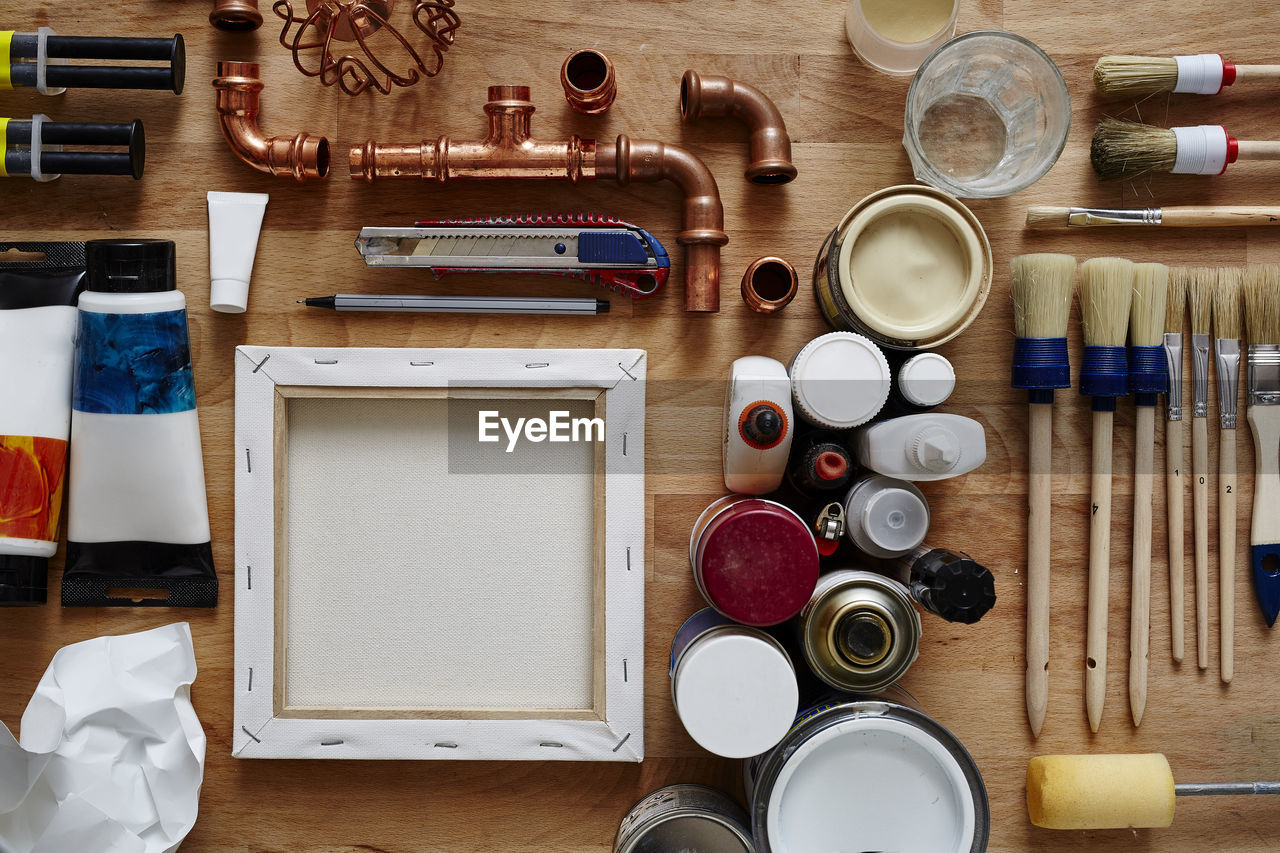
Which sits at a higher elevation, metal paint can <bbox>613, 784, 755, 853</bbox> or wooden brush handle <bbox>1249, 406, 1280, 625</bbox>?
wooden brush handle <bbox>1249, 406, 1280, 625</bbox>

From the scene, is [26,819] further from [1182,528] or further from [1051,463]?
[1182,528]

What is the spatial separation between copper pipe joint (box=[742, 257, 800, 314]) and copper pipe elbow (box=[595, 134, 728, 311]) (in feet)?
0.11

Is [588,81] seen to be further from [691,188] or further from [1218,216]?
[1218,216]

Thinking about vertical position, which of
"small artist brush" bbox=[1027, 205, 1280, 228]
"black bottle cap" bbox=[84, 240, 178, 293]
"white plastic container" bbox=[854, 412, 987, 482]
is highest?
"small artist brush" bbox=[1027, 205, 1280, 228]

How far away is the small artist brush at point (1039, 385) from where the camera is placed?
2.50ft

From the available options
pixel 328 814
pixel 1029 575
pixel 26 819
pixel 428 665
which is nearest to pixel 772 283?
pixel 1029 575

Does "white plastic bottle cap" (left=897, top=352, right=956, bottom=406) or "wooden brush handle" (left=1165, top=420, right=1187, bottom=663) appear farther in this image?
"wooden brush handle" (left=1165, top=420, right=1187, bottom=663)

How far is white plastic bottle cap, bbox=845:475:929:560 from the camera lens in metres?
0.69

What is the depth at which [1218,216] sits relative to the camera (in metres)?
0.78

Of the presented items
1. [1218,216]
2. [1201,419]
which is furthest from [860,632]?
[1218,216]

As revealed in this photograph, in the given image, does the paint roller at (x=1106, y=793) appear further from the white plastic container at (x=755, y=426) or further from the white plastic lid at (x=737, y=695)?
the white plastic container at (x=755, y=426)

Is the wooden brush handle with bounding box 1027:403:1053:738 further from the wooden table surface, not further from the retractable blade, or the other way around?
the retractable blade

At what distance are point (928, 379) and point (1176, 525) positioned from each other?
35cm

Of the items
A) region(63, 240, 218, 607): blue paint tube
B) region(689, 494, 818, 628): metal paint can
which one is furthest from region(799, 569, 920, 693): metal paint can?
region(63, 240, 218, 607): blue paint tube
